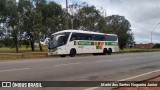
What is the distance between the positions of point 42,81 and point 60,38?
26.5 m

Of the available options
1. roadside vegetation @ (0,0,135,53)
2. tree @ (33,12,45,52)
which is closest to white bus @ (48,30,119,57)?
roadside vegetation @ (0,0,135,53)

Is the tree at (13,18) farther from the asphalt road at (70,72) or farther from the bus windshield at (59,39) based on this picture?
the asphalt road at (70,72)

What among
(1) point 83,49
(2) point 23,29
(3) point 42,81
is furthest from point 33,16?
(3) point 42,81

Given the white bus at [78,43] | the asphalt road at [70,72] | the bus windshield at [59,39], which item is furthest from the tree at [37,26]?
the asphalt road at [70,72]

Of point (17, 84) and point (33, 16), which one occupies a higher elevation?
point (33, 16)

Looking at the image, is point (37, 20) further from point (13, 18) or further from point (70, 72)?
point (70, 72)

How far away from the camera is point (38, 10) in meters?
74.2

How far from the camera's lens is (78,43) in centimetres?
4222

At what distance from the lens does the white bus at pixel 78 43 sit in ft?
130

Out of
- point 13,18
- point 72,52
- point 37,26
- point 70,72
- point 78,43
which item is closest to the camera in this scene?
point 70,72

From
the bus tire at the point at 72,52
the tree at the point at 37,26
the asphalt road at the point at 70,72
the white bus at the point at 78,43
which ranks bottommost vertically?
the asphalt road at the point at 70,72

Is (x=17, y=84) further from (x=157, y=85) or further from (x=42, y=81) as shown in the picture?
(x=157, y=85)

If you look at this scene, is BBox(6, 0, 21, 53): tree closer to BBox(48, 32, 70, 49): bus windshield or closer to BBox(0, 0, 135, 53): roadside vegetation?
BBox(0, 0, 135, 53): roadside vegetation

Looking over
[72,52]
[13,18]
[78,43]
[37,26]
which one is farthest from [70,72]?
[13,18]
